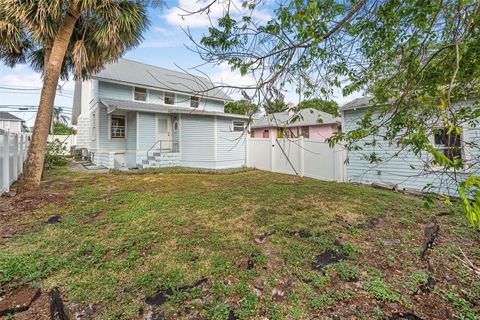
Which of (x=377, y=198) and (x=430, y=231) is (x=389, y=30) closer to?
(x=430, y=231)

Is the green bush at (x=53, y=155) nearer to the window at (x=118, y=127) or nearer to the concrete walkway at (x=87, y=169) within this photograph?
the concrete walkway at (x=87, y=169)

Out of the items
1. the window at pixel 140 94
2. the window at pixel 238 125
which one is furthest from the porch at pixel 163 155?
the window at pixel 238 125

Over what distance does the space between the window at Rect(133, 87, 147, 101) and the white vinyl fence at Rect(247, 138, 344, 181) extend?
7039 millimetres

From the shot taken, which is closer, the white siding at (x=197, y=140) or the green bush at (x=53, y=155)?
the green bush at (x=53, y=155)

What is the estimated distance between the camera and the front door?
13.5 m

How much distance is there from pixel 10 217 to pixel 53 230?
1.38 metres

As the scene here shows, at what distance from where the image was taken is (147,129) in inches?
504

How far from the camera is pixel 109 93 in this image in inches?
520

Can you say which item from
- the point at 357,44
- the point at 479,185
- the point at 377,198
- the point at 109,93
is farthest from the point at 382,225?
the point at 109,93

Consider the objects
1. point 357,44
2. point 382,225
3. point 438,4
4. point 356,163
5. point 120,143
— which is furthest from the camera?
point 120,143

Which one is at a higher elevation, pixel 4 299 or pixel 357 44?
pixel 357 44

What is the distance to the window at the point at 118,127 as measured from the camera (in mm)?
12891

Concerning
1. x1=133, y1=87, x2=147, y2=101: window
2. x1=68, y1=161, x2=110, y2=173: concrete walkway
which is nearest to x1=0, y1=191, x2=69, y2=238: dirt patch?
x1=68, y1=161, x2=110, y2=173: concrete walkway

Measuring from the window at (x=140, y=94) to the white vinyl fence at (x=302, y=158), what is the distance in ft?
23.1
